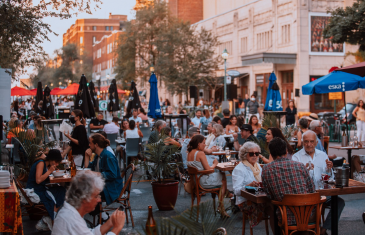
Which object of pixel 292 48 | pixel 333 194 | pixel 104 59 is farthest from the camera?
pixel 104 59

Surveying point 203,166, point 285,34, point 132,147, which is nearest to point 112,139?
point 132,147

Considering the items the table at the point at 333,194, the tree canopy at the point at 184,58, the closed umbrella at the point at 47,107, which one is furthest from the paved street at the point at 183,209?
the tree canopy at the point at 184,58

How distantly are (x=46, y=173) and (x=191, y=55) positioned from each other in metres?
31.0

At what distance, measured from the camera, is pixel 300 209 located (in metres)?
4.86

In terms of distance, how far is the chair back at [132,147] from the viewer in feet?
41.0

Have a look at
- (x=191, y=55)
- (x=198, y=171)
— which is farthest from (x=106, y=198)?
(x=191, y=55)

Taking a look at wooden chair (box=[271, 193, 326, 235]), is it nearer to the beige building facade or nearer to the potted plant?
the potted plant

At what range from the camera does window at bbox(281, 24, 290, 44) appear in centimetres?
3291

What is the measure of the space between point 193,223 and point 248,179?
364 centimetres

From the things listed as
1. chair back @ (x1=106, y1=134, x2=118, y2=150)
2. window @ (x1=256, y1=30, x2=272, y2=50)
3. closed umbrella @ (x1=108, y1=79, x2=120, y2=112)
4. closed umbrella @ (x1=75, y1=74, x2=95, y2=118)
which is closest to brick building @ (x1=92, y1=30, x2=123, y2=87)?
window @ (x1=256, y1=30, x2=272, y2=50)

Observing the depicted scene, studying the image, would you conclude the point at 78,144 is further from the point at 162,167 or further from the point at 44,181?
the point at 44,181

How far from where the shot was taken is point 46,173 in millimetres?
6477

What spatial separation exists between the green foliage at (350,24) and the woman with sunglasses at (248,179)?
16.0m

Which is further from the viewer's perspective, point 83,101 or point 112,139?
point 83,101
